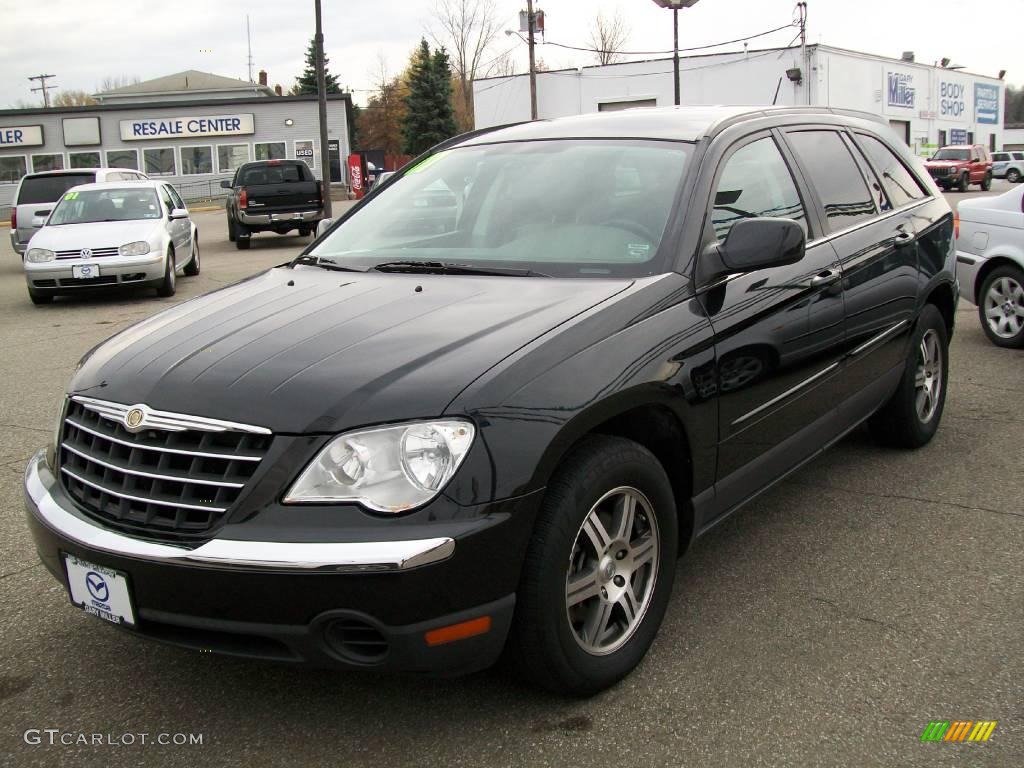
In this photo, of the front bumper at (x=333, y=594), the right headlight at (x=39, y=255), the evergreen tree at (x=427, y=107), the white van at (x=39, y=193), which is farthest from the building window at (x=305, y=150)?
the front bumper at (x=333, y=594)

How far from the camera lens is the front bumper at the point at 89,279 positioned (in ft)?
38.4

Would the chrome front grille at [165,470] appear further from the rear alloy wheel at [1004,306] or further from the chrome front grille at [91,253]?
the chrome front grille at [91,253]

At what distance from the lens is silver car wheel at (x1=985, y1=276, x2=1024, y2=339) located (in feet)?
25.2

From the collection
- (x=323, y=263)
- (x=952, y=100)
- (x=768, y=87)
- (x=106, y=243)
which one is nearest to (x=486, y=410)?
(x=323, y=263)

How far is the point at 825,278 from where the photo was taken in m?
3.87

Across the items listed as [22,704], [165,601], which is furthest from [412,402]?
[22,704]

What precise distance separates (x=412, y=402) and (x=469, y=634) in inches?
23.2

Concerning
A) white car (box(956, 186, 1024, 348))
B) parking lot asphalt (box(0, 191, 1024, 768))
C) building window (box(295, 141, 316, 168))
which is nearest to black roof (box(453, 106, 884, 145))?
parking lot asphalt (box(0, 191, 1024, 768))

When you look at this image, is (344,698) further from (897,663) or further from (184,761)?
(897,663)

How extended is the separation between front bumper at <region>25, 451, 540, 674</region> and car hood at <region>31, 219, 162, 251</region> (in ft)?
33.8

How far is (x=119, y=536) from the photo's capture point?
2533mm

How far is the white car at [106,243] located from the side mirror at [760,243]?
1010 cm

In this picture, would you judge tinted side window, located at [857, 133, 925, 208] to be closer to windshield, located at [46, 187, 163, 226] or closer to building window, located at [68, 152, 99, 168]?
windshield, located at [46, 187, 163, 226]

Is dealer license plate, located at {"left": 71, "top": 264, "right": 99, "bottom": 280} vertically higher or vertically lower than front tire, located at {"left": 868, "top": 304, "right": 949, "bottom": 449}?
higher
